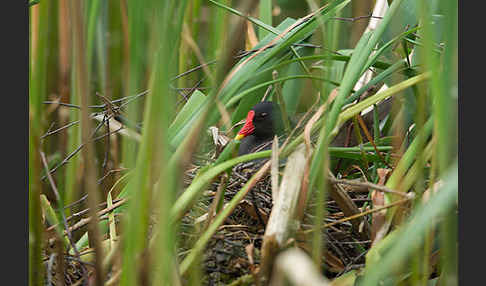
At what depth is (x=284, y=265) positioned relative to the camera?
1.31 ft

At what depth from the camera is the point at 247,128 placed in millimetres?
1575

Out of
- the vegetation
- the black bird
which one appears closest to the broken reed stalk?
the vegetation

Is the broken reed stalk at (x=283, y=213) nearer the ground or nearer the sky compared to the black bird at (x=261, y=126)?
nearer the sky

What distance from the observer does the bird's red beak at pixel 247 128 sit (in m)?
1.53

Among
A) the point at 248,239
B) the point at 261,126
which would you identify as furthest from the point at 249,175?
the point at 261,126

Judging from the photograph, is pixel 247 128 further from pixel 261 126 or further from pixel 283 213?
pixel 283 213

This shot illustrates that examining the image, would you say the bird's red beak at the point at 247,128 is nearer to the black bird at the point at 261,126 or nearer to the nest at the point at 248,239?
the black bird at the point at 261,126

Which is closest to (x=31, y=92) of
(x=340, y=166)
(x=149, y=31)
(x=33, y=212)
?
(x=33, y=212)

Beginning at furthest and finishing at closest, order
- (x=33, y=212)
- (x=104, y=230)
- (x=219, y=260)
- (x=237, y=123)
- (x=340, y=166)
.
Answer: (x=237, y=123), (x=340, y=166), (x=104, y=230), (x=219, y=260), (x=33, y=212)

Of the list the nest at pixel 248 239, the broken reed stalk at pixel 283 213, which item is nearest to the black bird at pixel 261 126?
the nest at pixel 248 239

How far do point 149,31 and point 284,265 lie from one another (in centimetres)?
27

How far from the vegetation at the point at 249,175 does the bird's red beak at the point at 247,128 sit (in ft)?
0.08

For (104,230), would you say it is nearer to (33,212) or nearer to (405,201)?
(33,212)

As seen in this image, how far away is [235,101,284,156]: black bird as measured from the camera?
1.50 meters
